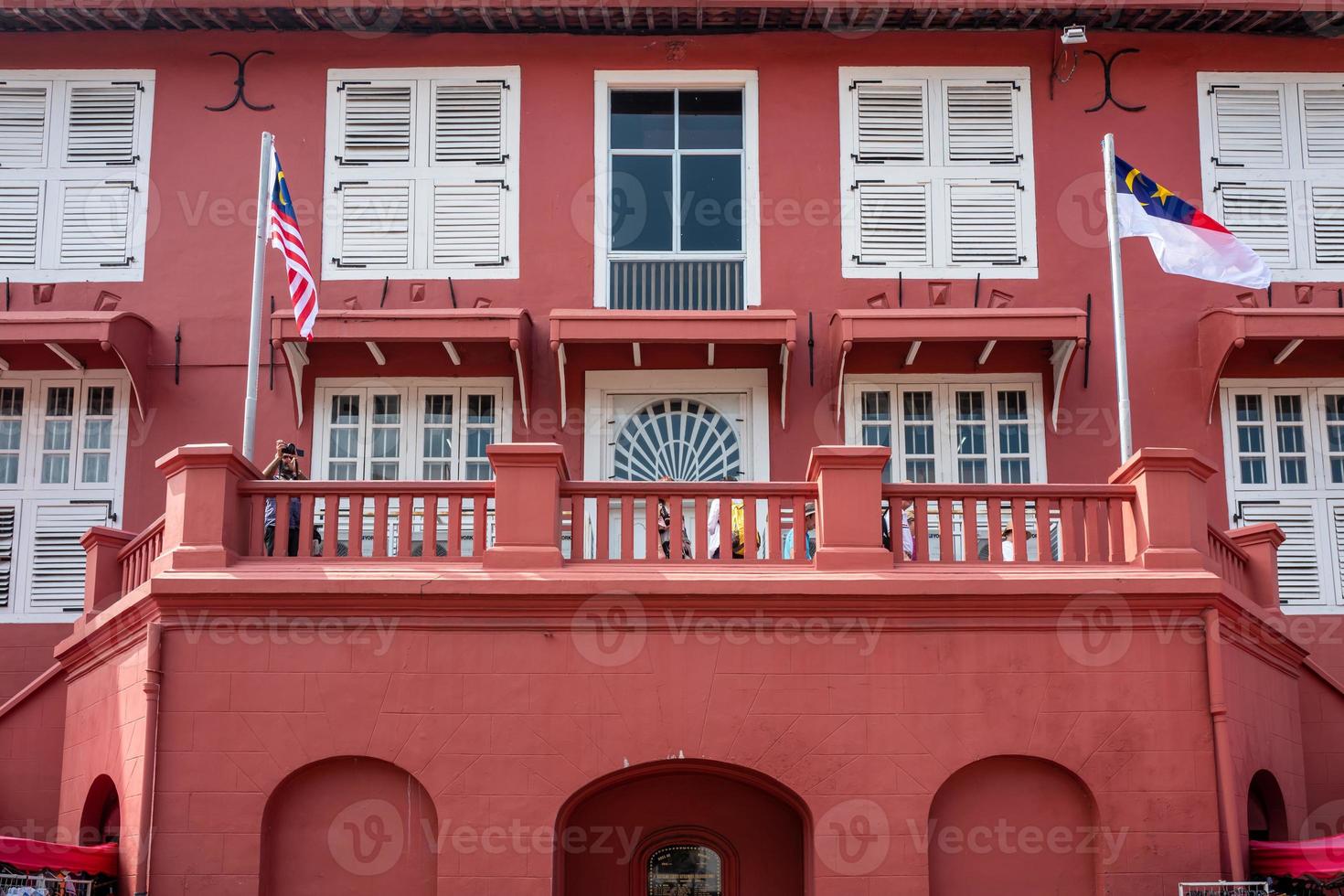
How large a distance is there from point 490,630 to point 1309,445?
8.55 m

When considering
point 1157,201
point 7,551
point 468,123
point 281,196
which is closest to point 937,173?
point 1157,201

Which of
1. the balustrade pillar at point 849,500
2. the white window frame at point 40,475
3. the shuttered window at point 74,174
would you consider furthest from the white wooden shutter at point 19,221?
the balustrade pillar at point 849,500

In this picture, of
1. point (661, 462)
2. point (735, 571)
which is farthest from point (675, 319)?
point (735, 571)

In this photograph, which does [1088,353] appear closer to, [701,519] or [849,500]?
[849,500]

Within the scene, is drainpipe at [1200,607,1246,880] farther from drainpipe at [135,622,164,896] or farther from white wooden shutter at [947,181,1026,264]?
drainpipe at [135,622,164,896]

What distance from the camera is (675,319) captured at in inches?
597

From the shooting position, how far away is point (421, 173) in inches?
648

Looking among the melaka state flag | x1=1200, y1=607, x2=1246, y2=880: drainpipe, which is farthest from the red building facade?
the melaka state flag

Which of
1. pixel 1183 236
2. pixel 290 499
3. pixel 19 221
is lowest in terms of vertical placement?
pixel 290 499

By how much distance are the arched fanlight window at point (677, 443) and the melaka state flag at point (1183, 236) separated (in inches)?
162

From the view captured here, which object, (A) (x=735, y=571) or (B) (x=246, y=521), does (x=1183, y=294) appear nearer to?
(A) (x=735, y=571)

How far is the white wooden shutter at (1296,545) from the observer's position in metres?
15.6

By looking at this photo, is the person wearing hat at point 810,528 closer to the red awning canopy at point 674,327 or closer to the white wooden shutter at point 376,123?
the red awning canopy at point 674,327

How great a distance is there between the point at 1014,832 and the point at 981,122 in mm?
7643
